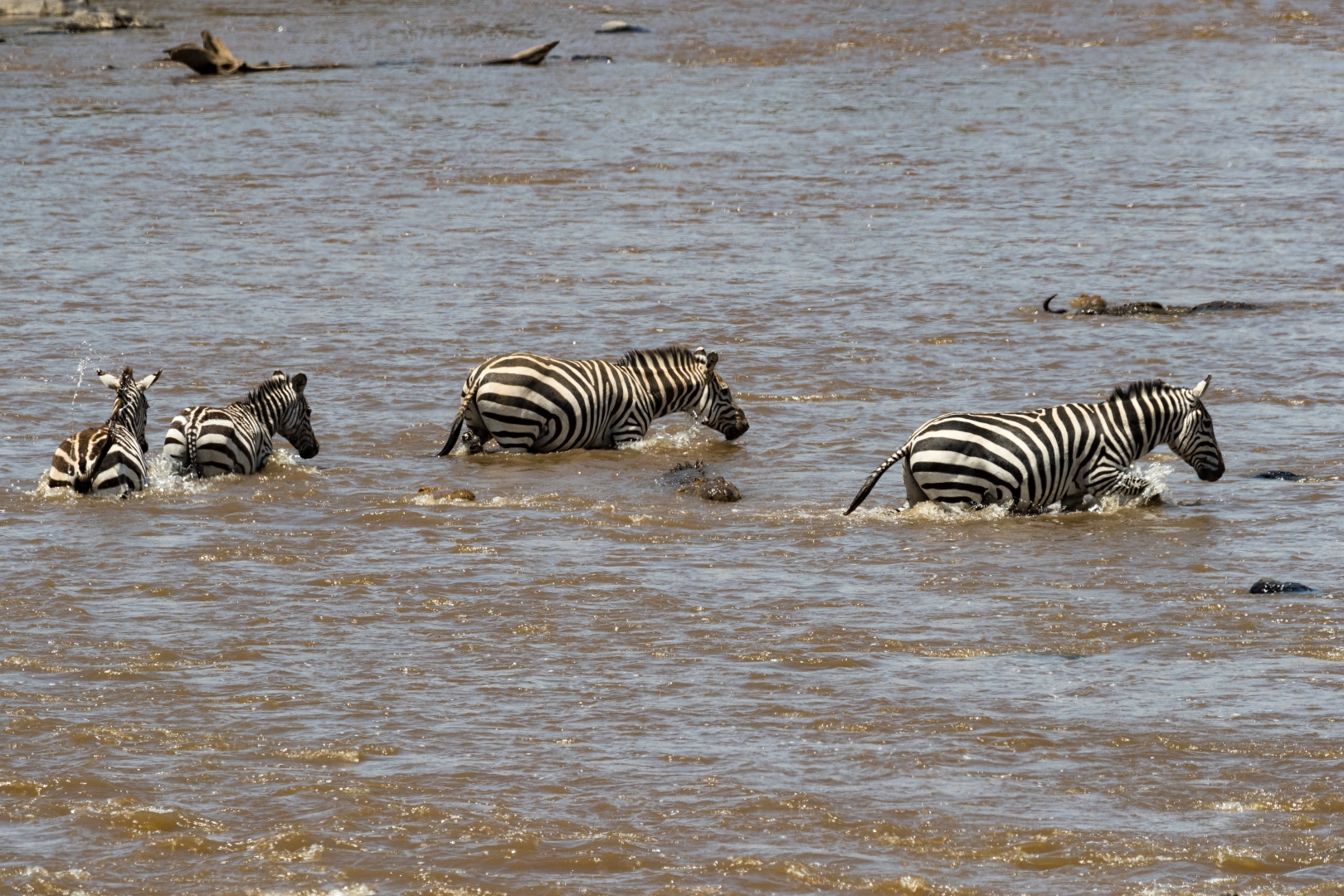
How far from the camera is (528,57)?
36500 millimetres

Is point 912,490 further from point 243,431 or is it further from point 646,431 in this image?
point 243,431

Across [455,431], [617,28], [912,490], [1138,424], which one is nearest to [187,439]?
[455,431]

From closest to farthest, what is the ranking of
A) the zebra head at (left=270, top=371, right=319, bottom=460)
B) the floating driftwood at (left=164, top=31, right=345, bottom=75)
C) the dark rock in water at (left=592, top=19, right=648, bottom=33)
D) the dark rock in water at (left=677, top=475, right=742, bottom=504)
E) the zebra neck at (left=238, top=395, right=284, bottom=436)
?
1. the dark rock in water at (left=677, top=475, right=742, bottom=504)
2. the zebra neck at (left=238, top=395, right=284, bottom=436)
3. the zebra head at (left=270, top=371, right=319, bottom=460)
4. the floating driftwood at (left=164, top=31, right=345, bottom=75)
5. the dark rock in water at (left=592, top=19, right=648, bottom=33)

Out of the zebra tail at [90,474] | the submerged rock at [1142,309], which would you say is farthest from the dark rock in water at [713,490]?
A: the submerged rock at [1142,309]

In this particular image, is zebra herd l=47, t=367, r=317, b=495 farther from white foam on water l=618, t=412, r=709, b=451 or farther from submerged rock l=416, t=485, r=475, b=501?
white foam on water l=618, t=412, r=709, b=451

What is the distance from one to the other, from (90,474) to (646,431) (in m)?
3.92

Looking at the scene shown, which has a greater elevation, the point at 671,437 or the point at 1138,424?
the point at 1138,424

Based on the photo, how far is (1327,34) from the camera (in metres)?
37.6

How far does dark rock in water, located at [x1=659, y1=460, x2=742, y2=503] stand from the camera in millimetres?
11609

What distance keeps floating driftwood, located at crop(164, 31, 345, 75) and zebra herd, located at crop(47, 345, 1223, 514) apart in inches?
936

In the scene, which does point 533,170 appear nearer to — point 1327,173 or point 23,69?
point 1327,173

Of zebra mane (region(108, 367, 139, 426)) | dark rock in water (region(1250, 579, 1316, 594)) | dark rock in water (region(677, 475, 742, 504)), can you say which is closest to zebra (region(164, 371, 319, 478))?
zebra mane (region(108, 367, 139, 426))

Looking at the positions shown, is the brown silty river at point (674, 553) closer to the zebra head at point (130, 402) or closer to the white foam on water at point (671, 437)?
the white foam on water at point (671, 437)

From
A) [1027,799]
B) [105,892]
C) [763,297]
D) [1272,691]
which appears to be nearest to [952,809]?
[1027,799]
